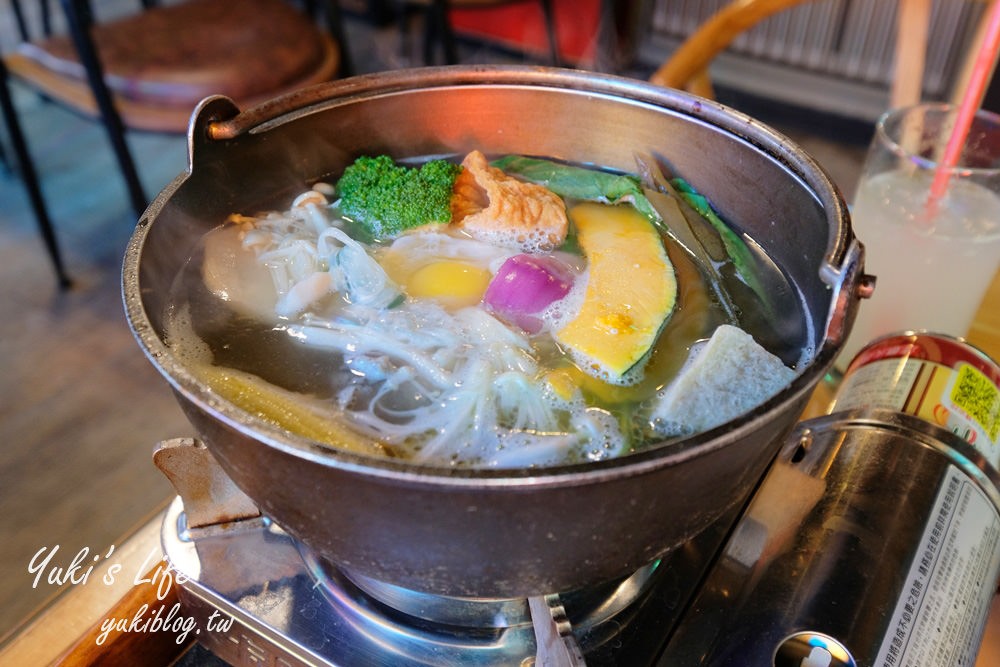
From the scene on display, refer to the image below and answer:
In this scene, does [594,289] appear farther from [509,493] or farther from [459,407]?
[509,493]

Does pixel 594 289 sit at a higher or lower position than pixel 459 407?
higher

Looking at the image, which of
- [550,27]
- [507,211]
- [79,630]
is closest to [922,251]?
[507,211]

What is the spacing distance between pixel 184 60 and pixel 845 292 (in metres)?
2.60

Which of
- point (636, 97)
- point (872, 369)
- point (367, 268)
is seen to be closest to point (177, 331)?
point (367, 268)

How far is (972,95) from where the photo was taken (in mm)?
1141

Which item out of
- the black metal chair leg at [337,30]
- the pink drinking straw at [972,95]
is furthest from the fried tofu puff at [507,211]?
the black metal chair leg at [337,30]

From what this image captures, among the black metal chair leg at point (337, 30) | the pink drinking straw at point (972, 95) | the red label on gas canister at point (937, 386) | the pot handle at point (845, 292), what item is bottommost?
the pot handle at point (845, 292)

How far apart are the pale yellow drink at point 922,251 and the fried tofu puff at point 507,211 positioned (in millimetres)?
553

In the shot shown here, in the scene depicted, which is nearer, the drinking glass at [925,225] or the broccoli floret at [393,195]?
the broccoli floret at [393,195]

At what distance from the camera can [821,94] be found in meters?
4.36

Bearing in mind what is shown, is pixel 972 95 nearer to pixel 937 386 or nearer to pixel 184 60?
pixel 937 386

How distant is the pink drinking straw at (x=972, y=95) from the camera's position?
1.10 m

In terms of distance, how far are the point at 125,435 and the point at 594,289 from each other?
2080 millimetres

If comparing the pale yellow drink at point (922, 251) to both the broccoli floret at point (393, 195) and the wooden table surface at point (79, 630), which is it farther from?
the broccoli floret at point (393, 195)
